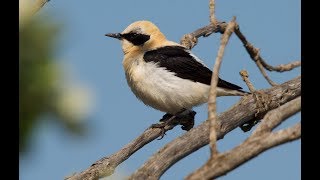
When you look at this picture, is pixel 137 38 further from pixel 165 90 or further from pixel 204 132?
pixel 204 132

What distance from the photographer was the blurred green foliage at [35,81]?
2.94 metres

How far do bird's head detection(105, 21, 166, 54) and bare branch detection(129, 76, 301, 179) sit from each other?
2.64m

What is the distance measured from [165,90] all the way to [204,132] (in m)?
2.17

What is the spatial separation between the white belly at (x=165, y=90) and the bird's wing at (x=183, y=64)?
7 cm

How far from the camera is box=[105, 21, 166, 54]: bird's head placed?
7621 millimetres

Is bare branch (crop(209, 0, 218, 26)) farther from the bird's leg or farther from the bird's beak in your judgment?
the bird's beak

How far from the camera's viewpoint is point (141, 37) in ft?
25.2

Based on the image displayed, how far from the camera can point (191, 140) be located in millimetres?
4707

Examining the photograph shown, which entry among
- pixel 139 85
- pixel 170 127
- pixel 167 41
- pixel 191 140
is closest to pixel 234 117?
pixel 191 140

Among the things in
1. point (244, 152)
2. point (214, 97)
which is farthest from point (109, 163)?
point (244, 152)

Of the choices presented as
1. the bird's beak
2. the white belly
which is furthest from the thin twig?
the bird's beak

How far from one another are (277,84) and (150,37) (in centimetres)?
267

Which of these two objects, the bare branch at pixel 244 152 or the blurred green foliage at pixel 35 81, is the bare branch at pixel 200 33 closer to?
the blurred green foliage at pixel 35 81

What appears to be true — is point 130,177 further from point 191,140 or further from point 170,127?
point 170,127
